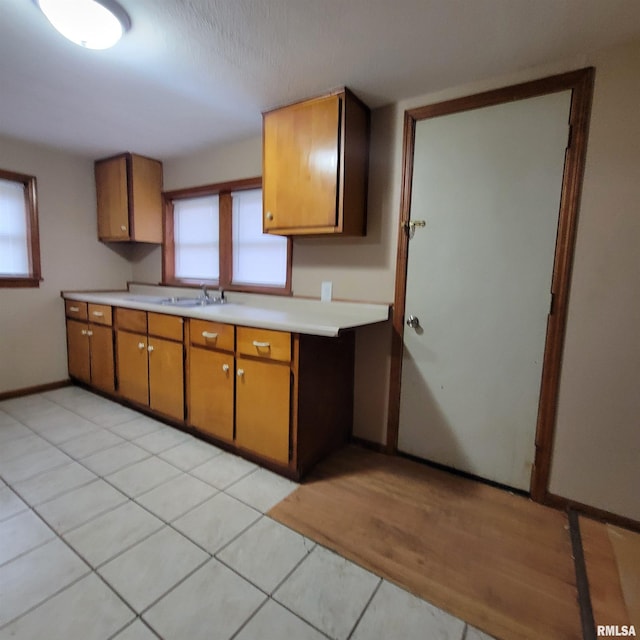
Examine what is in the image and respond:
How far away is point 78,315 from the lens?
11.0ft

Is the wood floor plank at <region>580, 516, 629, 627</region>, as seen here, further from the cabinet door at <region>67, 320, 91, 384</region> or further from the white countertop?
the cabinet door at <region>67, 320, 91, 384</region>

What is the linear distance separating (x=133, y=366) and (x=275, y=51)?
2.40 m

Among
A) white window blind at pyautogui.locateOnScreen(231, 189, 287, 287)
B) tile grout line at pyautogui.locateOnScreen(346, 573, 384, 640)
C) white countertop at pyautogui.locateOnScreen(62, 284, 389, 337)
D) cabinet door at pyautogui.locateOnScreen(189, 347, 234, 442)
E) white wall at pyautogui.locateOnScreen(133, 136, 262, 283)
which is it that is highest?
white wall at pyautogui.locateOnScreen(133, 136, 262, 283)

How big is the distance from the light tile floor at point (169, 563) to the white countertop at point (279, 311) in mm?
902

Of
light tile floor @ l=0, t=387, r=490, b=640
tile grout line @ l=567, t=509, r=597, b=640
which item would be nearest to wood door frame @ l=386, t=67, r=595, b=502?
tile grout line @ l=567, t=509, r=597, b=640

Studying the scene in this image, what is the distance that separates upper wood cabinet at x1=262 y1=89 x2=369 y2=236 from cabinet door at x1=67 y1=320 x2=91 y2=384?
7.24ft

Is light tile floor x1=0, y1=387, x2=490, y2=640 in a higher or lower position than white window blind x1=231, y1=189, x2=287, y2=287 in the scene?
lower

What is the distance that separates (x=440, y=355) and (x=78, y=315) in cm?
322

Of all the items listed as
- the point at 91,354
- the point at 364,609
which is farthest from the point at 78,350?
the point at 364,609

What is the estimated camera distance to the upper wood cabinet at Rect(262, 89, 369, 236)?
2084 mm

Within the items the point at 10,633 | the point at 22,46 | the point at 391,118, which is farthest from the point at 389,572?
the point at 22,46

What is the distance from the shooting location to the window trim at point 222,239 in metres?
2.89

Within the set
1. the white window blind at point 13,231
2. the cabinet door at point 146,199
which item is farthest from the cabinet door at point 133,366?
the white window blind at point 13,231

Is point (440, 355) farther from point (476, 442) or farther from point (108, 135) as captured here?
point (108, 135)
